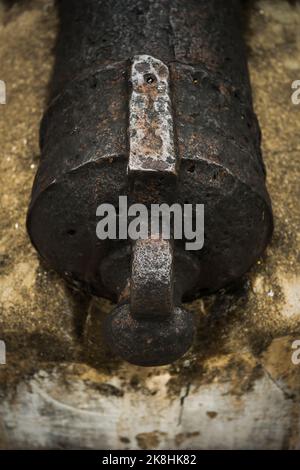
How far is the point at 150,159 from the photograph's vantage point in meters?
1.23

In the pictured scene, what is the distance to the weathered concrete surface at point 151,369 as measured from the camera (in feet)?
5.22

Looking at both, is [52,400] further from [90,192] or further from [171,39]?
[171,39]

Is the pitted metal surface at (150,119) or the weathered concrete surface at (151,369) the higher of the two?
the pitted metal surface at (150,119)

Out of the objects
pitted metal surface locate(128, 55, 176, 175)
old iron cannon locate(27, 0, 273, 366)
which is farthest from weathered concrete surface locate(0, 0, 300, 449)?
pitted metal surface locate(128, 55, 176, 175)

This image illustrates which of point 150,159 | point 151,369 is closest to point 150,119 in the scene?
point 150,159

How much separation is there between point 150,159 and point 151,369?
63 centimetres

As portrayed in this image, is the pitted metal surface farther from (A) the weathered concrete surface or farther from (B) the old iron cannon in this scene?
(A) the weathered concrete surface

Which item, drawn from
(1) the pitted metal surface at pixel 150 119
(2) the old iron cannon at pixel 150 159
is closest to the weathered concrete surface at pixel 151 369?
(2) the old iron cannon at pixel 150 159

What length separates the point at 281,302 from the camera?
1.59 meters

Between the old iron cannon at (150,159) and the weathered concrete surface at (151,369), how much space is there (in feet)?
0.37

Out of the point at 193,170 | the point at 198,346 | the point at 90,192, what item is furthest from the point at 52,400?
the point at 193,170

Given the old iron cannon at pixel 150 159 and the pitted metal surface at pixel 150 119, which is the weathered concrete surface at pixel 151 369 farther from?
the pitted metal surface at pixel 150 119

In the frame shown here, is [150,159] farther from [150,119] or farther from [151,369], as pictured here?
[151,369]

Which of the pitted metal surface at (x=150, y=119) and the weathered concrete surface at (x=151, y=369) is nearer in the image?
the pitted metal surface at (x=150, y=119)
